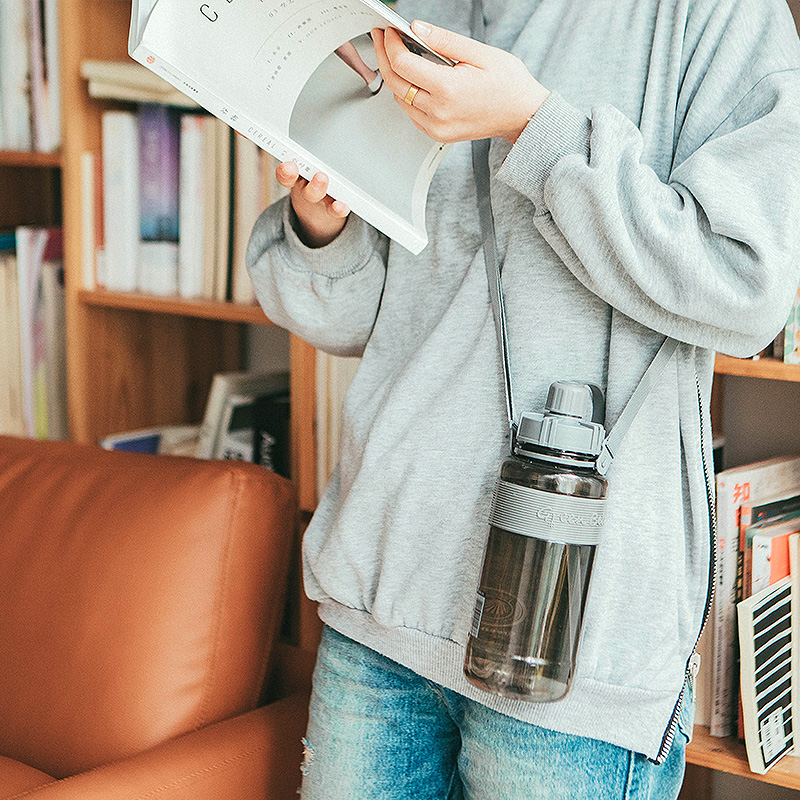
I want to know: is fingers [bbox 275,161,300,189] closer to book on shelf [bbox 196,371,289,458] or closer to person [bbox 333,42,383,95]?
person [bbox 333,42,383,95]

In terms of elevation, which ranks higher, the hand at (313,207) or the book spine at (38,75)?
the book spine at (38,75)

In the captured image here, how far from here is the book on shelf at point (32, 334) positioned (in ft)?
5.52

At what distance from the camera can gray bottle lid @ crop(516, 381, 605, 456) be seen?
0.66 meters

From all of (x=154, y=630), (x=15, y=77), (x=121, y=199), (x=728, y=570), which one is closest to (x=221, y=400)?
(x=121, y=199)

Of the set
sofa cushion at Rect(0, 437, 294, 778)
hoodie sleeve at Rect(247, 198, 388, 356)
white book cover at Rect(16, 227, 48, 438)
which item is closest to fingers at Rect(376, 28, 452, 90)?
hoodie sleeve at Rect(247, 198, 388, 356)

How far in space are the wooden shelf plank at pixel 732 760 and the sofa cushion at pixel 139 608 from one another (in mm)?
542

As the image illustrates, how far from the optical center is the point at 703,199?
0.65 meters

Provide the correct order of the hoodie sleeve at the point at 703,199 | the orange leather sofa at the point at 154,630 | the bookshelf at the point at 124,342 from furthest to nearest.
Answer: the bookshelf at the point at 124,342 → the orange leather sofa at the point at 154,630 → the hoodie sleeve at the point at 703,199

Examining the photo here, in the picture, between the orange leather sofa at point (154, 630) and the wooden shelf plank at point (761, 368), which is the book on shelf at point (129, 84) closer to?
the orange leather sofa at point (154, 630)

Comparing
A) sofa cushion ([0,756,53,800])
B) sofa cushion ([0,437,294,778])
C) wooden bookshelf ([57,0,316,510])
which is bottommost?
sofa cushion ([0,756,53,800])

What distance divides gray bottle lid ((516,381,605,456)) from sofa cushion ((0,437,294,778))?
55 cm

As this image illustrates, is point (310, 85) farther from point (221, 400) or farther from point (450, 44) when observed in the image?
point (221, 400)

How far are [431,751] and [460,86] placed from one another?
59 centimetres

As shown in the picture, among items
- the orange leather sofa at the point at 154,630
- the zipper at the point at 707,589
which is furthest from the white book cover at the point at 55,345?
the zipper at the point at 707,589
